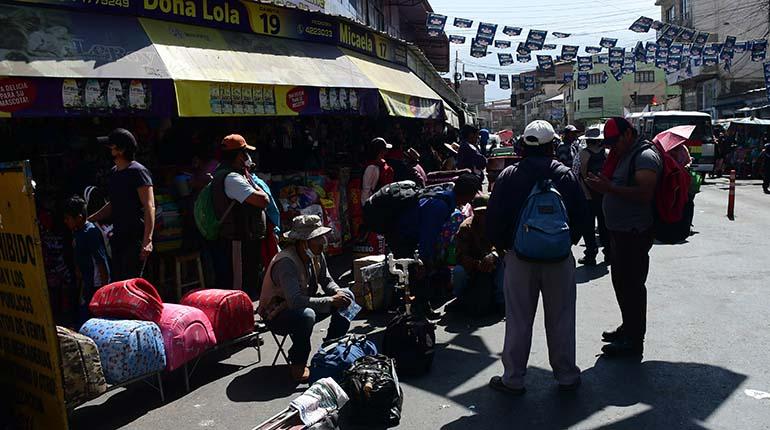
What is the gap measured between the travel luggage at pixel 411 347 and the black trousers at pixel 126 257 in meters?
2.37

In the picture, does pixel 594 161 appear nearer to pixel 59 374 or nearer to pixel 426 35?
pixel 59 374

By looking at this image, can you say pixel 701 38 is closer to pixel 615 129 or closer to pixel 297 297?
pixel 615 129

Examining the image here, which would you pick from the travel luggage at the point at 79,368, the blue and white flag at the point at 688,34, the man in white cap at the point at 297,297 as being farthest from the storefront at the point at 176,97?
the blue and white flag at the point at 688,34

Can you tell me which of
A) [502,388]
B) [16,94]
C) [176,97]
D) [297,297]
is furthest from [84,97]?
[502,388]

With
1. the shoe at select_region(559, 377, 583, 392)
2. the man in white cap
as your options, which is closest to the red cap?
the shoe at select_region(559, 377, 583, 392)

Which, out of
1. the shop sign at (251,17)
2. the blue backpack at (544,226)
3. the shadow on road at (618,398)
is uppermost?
the shop sign at (251,17)

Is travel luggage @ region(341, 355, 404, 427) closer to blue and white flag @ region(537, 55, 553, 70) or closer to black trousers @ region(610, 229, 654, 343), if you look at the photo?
black trousers @ region(610, 229, 654, 343)

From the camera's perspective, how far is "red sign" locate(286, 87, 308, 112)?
898 centimetres

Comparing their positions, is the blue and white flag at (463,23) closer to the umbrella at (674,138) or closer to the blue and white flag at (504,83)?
the blue and white flag at (504,83)

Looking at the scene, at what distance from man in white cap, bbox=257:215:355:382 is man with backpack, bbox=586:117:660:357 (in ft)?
7.27

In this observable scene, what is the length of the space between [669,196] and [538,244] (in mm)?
1401

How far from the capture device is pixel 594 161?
902cm

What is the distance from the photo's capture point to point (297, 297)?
509cm

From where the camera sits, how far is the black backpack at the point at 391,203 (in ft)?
A: 20.8
